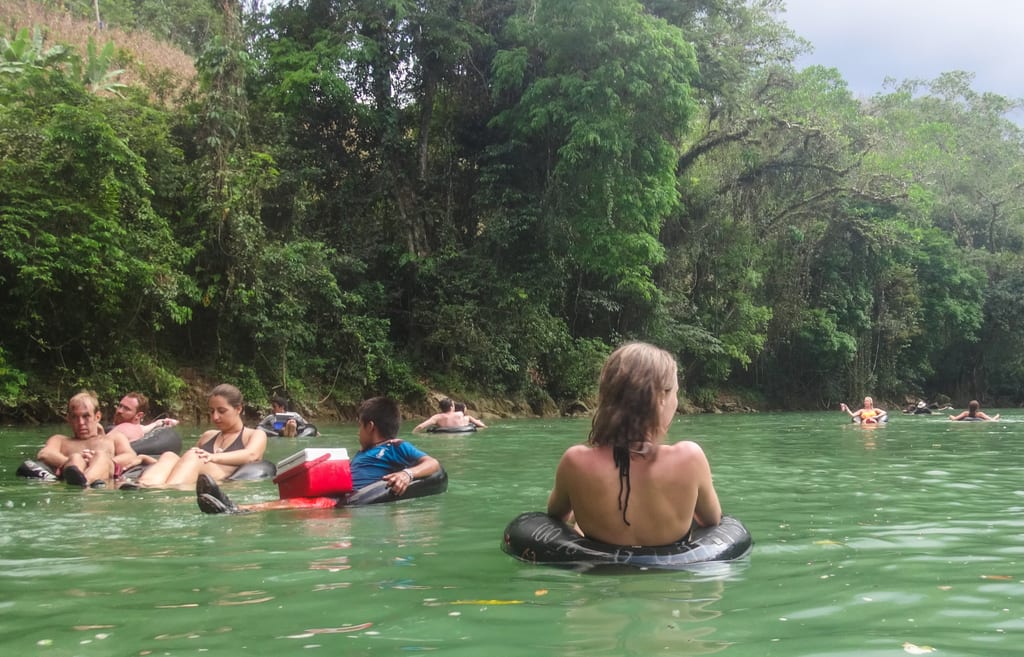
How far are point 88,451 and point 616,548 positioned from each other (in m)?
6.11

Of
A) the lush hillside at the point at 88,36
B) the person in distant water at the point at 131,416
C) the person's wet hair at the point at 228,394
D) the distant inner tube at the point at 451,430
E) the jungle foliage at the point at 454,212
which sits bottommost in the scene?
the distant inner tube at the point at 451,430

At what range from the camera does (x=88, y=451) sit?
27.8ft

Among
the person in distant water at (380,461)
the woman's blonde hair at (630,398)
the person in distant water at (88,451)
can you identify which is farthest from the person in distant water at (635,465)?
the person in distant water at (88,451)

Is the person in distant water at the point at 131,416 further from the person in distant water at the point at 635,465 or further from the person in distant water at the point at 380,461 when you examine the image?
the person in distant water at the point at 635,465

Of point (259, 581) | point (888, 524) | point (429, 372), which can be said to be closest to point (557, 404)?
point (429, 372)

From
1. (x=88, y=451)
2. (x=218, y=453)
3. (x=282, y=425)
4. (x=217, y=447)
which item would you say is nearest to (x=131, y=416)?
Result: (x=88, y=451)

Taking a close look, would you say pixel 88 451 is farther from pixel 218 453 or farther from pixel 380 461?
pixel 380 461

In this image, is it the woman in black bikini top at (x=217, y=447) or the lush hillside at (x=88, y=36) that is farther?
the lush hillside at (x=88, y=36)

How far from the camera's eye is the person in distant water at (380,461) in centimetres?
677

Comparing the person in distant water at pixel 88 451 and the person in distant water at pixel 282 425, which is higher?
the person in distant water at pixel 88 451

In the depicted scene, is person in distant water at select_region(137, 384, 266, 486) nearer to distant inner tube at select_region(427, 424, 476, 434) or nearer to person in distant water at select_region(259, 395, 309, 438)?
person in distant water at select_region(259, 395, 309, 438)

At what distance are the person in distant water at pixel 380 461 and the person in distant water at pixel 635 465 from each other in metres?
2.78

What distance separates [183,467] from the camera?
8219 millimetres

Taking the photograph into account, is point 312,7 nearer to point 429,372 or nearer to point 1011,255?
point 429,372
